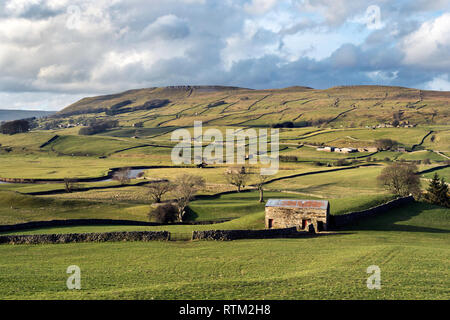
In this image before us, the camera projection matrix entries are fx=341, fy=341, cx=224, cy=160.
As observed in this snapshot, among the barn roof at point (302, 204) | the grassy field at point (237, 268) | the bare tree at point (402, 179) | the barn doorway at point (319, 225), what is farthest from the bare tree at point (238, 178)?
the grassy field at point (237, 268)

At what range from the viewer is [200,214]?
5906cm

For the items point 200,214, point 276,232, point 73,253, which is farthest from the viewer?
point 200,214

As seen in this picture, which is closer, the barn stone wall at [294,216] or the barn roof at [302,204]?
the barn stone wall at [294,216]

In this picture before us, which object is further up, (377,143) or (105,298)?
(377,143)

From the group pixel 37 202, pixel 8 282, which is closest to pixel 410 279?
pixel 8 282

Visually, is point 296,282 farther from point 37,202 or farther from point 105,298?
point 37,202

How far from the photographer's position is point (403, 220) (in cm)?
4600

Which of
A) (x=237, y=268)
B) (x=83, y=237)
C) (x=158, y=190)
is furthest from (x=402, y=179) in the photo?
(x=83, y=237)

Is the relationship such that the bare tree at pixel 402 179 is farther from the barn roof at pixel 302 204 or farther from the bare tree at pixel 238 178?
the barn roof at pixel 302 204

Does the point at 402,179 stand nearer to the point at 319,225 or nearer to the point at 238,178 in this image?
the point at 319,225

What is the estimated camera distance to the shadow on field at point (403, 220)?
4234 centimetres

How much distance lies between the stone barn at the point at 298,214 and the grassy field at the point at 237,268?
13.3 feet

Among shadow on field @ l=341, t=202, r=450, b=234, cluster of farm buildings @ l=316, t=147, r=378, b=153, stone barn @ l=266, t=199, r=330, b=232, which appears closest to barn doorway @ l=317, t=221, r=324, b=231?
stone barn @ l=266, t=199, r=330, b=232
